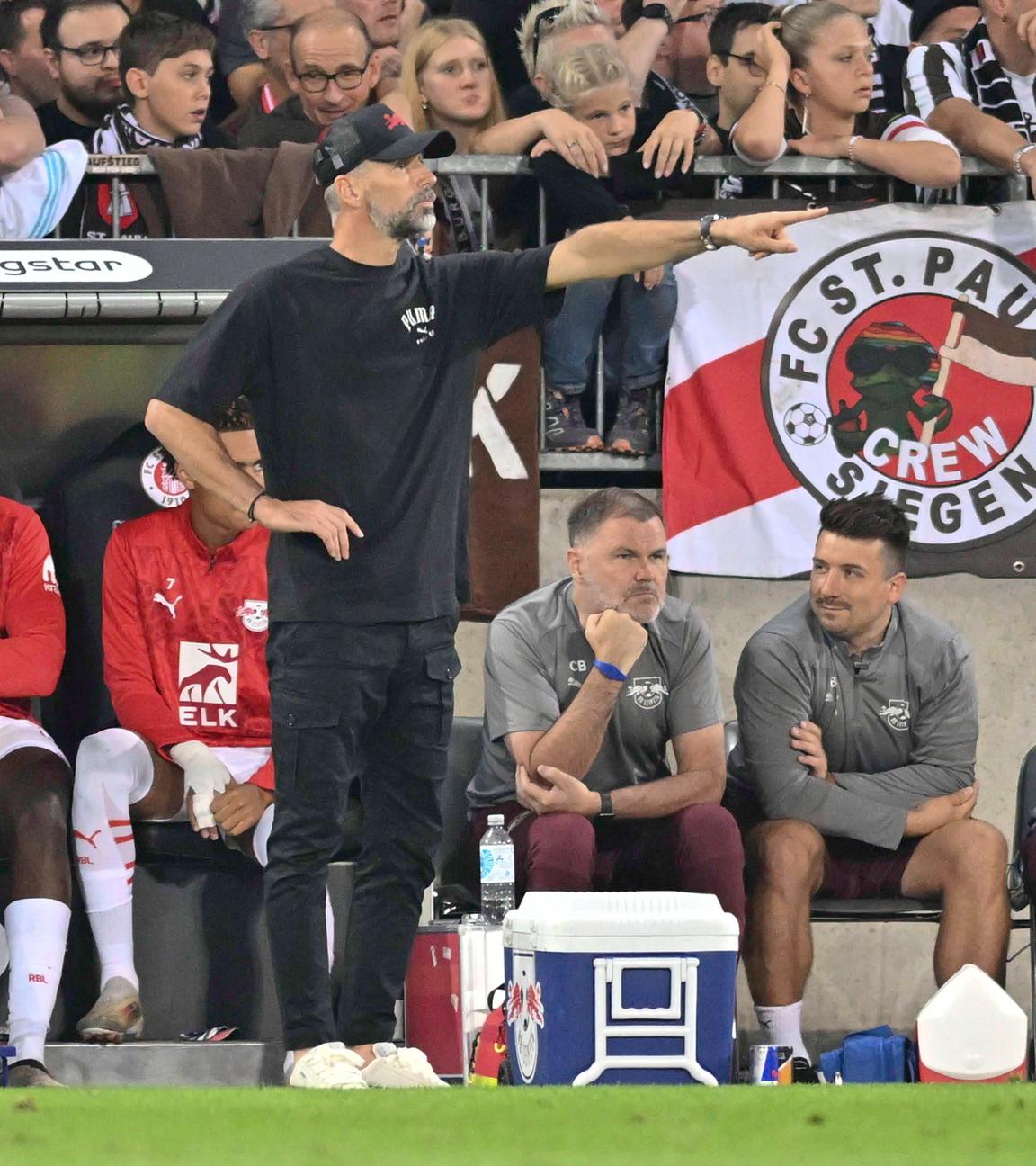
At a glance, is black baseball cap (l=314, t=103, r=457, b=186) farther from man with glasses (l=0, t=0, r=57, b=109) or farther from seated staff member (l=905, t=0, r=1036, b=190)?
man with glasses (l=0, t=0, r=57, b=109)

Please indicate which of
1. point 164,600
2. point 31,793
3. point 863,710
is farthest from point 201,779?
point 863,710

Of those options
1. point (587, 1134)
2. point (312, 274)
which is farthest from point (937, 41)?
point (587, 1134)

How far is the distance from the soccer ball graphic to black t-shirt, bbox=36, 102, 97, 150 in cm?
267

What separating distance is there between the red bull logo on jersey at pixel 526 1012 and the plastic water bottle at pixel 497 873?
882 millimetres

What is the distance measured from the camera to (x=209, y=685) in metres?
5.33

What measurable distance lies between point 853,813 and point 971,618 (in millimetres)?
→ 1788

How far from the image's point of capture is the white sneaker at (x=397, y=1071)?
4.12 meters

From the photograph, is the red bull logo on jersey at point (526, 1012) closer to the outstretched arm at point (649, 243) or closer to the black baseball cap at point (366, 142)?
the outstretched arm at point (649, 243)

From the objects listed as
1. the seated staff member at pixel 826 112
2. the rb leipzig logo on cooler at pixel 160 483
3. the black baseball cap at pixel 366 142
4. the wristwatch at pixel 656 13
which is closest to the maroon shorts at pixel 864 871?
the rb leipzig logo on cooler at pixel 160 483

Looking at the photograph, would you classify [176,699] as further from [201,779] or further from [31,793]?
[31,793]

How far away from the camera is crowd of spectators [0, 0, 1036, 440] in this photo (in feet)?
21.6

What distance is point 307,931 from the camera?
4.16m

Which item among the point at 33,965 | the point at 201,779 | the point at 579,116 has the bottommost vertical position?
the point at 33,965

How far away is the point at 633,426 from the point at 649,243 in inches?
102
